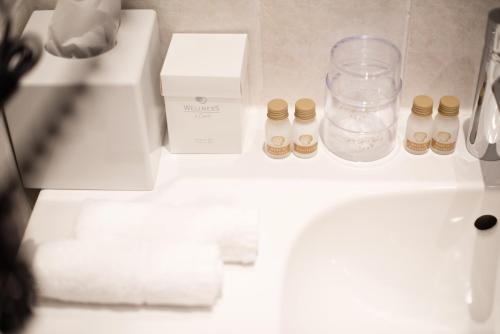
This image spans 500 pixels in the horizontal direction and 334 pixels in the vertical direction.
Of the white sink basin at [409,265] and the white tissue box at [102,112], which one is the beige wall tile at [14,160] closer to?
the white tissue box at [102,112]

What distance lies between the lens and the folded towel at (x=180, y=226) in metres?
0.83

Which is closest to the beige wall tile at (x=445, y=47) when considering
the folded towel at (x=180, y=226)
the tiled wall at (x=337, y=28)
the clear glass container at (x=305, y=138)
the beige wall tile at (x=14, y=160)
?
the tiled wall at (x=337, y=28)

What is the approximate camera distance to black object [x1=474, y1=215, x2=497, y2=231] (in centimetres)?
96

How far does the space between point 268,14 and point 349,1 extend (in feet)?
0.37

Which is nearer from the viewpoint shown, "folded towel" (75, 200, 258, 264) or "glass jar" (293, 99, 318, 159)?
"folded towel" (75, 200, 258, 264)

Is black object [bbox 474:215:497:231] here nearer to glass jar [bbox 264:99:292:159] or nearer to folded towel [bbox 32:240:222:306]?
glass jar [bbox 264:99:292:159]

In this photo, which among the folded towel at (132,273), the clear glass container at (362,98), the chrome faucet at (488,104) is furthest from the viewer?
the clear glass container at (362,98)

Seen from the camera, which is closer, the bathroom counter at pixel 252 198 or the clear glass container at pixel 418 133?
the bathroom counter at pixel 252 198

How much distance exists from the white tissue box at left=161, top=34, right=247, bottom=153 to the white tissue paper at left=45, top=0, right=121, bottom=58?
3.5 inches

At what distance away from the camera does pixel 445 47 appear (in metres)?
0.98

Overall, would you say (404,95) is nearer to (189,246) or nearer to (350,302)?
(350,302)

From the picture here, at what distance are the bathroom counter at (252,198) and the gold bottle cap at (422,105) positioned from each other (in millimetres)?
72

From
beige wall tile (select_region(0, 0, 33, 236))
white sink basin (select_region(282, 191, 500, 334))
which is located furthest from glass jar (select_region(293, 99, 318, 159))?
beige wall tile (select_region(0, 0, 33, 236))

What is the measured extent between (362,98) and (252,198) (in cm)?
24
